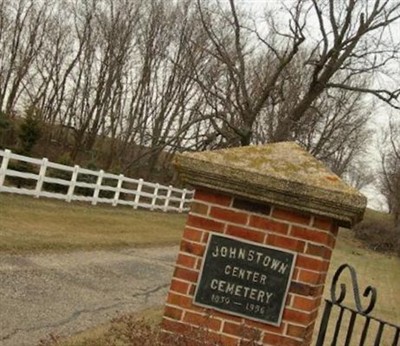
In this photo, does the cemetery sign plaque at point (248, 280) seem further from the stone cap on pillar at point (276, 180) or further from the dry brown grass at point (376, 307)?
the dry brown grass at point (376, 307)

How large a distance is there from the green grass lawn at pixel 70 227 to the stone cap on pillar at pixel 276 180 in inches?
270

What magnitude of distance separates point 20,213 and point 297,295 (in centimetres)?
1174

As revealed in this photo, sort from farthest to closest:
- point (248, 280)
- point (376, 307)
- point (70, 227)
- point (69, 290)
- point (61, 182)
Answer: point (61, 182), point (376, 307), point (70, 227), point (69, 290), point (248, 280)

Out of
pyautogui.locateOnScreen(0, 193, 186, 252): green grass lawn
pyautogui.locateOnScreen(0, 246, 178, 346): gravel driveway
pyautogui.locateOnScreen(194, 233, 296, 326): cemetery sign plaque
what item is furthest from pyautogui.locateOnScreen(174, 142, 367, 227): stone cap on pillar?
pyautogui.locateOnScreen(0, 193, 186, 252): green grass lawn

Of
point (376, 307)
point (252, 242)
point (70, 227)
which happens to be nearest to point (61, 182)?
point (70, 227)

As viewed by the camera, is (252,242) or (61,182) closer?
(252,242)

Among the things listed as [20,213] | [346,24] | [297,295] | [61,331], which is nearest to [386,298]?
[346,24]

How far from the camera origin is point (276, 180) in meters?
4.49

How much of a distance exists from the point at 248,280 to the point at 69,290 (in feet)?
15.9

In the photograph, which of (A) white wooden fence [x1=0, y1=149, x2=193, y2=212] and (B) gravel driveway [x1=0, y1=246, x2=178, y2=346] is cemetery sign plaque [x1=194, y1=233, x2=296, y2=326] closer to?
(B) gravel driveway [x1=0, y1=246, x2=178, y2=346]

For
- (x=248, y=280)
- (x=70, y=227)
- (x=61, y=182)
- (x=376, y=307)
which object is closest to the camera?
(x=248, y=280)

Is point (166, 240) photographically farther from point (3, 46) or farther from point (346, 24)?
point (3, 46)

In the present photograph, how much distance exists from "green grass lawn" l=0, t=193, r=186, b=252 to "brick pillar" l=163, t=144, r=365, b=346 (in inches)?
265

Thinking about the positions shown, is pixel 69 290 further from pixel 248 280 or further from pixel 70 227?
pixel 70 227
